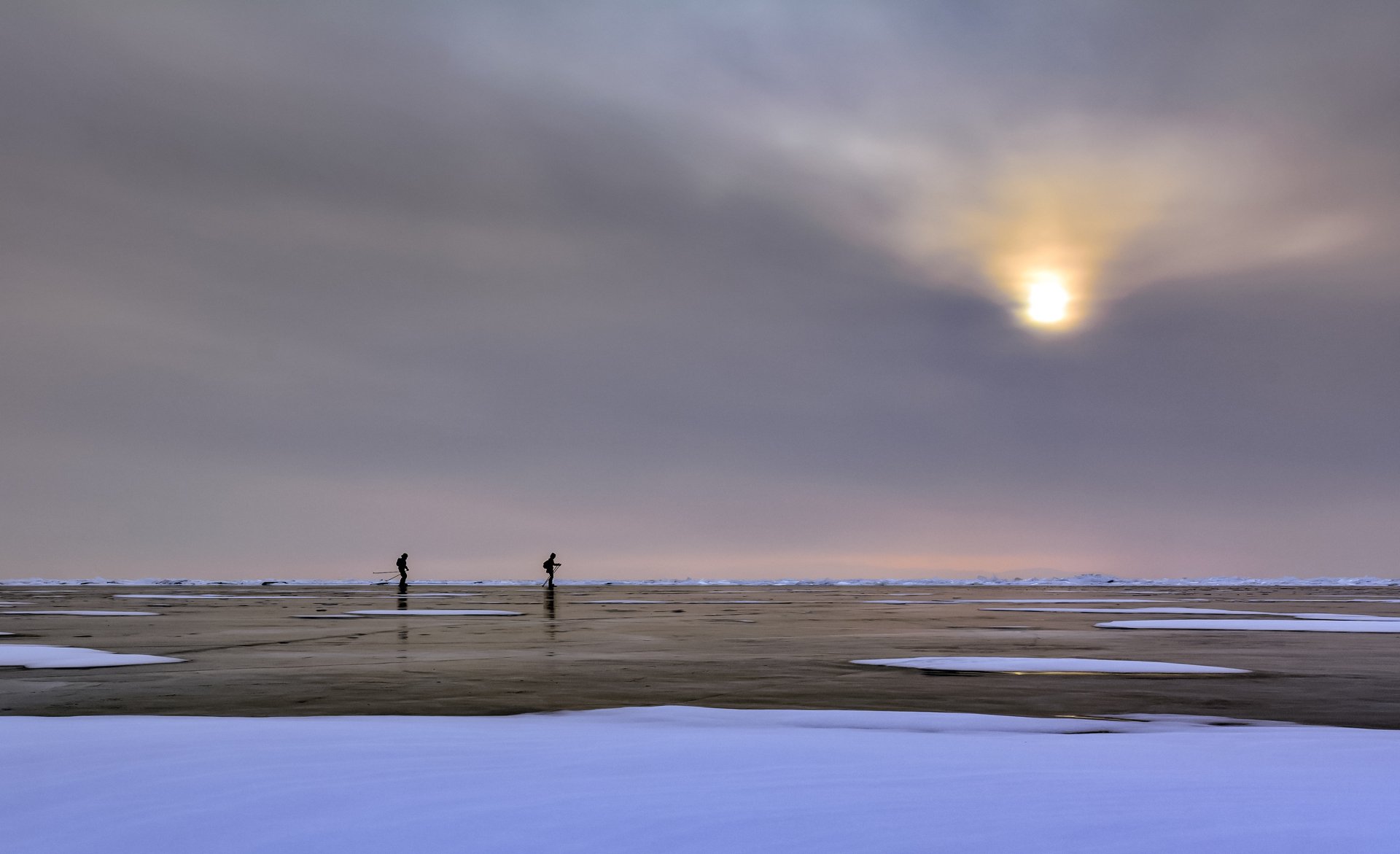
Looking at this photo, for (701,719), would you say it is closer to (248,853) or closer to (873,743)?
(873,743)

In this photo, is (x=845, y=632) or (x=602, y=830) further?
(x=845, y=632)

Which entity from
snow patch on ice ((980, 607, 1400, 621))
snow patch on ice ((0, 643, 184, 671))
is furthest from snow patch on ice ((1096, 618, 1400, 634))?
snow patch on ice ((0, 643, 184, 671))

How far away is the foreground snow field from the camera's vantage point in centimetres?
470

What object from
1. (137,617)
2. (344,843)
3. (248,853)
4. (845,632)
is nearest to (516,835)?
(344,843)

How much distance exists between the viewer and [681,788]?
5.71 metres

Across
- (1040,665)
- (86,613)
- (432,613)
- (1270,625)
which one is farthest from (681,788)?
(86,613)

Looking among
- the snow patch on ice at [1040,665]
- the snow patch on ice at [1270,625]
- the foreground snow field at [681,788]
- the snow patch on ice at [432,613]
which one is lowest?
the snow patch on ice at [1270,625]

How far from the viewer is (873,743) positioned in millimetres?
7320

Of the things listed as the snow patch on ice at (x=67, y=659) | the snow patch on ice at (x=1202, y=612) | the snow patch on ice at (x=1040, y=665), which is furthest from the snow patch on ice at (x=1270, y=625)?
the snow patch on ice at (x=67, y=659)

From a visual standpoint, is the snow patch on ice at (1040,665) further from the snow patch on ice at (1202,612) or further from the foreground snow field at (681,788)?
the snow patch on ice at (1202,612)

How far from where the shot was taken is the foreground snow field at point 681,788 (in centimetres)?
470

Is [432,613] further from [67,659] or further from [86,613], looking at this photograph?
[67,659]

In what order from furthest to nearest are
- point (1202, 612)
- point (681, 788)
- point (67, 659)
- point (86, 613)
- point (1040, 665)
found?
point (1202, 612), point (86, 613), point (67, 659), point (1040, 665), point (681, 788)

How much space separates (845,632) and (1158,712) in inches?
541
